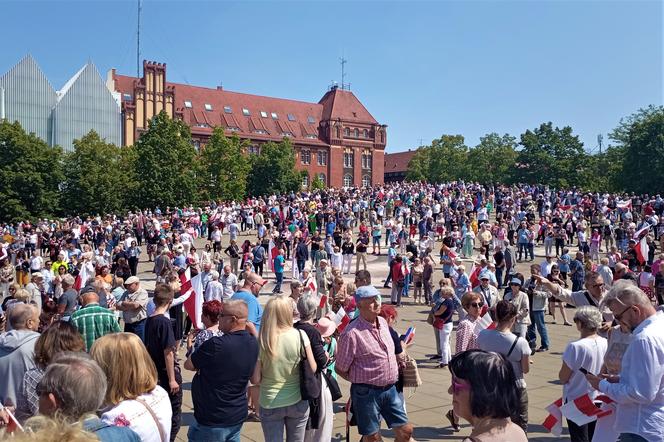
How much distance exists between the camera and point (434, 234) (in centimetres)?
3142

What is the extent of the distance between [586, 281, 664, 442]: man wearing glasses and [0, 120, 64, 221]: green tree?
189ft

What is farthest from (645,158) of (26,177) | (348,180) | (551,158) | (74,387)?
(74,387)

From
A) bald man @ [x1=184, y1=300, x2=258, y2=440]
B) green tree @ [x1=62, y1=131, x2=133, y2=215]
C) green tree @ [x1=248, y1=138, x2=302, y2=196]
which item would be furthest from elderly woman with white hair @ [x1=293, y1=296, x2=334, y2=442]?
green tree @ [x1=248, y1=138, x2=302, y2=196]

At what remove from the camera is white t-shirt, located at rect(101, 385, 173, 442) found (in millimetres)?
3554

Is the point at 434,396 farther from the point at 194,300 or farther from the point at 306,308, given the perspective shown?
the point at 194,300

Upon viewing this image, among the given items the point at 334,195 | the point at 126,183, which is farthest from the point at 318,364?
the point at 126,183

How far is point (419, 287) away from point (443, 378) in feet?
30.7

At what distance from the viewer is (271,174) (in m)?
76.7

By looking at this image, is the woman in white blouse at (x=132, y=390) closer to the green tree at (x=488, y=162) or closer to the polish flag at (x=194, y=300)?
the polish flag at (x=194, y=300)

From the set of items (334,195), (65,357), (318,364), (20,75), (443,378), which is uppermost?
(20,75)

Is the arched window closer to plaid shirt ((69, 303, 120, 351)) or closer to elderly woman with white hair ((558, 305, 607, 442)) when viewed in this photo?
plaid shirt ((69, 303, 120, 351))

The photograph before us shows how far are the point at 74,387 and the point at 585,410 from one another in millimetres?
3394

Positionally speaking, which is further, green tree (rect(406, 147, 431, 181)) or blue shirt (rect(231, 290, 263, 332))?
green tree (rect(406, 147, 431, 181))

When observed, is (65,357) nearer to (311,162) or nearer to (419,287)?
(419,287)
